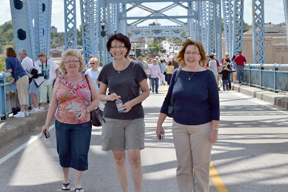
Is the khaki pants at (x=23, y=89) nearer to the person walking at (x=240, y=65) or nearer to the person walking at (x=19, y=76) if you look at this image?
the person walking at (x=19, y=76)

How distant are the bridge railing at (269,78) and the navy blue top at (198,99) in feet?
37.3

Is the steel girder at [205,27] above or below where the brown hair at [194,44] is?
above

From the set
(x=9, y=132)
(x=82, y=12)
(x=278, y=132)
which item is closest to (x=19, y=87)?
(x=9, y=132)

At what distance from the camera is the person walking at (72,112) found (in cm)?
530

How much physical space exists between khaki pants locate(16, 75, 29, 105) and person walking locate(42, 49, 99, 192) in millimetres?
6384

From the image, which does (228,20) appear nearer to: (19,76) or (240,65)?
(240,65)

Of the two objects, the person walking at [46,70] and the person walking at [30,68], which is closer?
the person walking at [30,68]

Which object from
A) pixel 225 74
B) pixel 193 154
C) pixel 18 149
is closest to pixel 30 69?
pixel 18 149

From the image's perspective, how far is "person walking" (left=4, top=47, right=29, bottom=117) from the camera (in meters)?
11.4

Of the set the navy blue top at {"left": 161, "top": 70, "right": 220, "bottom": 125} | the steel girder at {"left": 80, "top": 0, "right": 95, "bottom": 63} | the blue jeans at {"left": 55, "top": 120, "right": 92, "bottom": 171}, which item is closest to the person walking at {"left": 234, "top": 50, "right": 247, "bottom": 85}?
the steel girder at {"left": 80, "top": 0, "right": 95, "bottom": 63}

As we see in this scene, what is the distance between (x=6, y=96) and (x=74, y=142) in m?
6.43

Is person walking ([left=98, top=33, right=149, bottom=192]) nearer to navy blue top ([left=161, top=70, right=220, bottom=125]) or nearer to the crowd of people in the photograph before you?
the crowd of people

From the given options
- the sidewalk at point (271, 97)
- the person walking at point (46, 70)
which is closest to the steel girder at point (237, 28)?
the sidewalk at point (271, 97)

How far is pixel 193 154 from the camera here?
14.7ft
